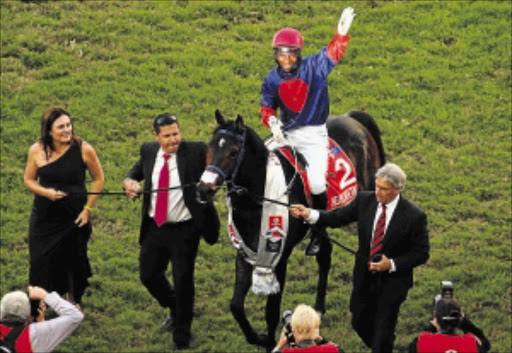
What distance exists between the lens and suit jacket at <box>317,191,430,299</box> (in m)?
12.2

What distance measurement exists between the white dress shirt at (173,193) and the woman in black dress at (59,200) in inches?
29.6

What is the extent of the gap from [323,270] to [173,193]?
246 cm

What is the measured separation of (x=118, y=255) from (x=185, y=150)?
3.20m

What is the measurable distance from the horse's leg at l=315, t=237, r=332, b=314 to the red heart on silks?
5.89ft

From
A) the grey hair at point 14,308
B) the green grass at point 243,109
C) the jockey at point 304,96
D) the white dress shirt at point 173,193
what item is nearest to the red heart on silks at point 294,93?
the jockey at point 304,96

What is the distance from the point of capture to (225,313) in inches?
597

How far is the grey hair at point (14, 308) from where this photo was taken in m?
10.7

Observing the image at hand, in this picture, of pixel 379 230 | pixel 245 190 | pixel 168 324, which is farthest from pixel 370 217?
pixel 168 324

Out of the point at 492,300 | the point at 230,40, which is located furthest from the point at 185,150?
the point at 230,40

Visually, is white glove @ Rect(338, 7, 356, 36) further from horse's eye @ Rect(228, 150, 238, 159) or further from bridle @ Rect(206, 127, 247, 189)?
horse's eye @ Rect(228, 150, 238, 159)

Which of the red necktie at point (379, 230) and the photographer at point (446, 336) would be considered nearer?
the photographer at point (446, 336)

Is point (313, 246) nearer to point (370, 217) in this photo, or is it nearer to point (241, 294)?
point (241, 294)

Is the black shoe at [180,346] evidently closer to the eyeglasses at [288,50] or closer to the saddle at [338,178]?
the saddle at [338,178]

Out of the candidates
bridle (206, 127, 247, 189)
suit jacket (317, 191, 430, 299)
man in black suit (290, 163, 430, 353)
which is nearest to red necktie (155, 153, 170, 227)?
bridle (206, 127, 247, 189)
